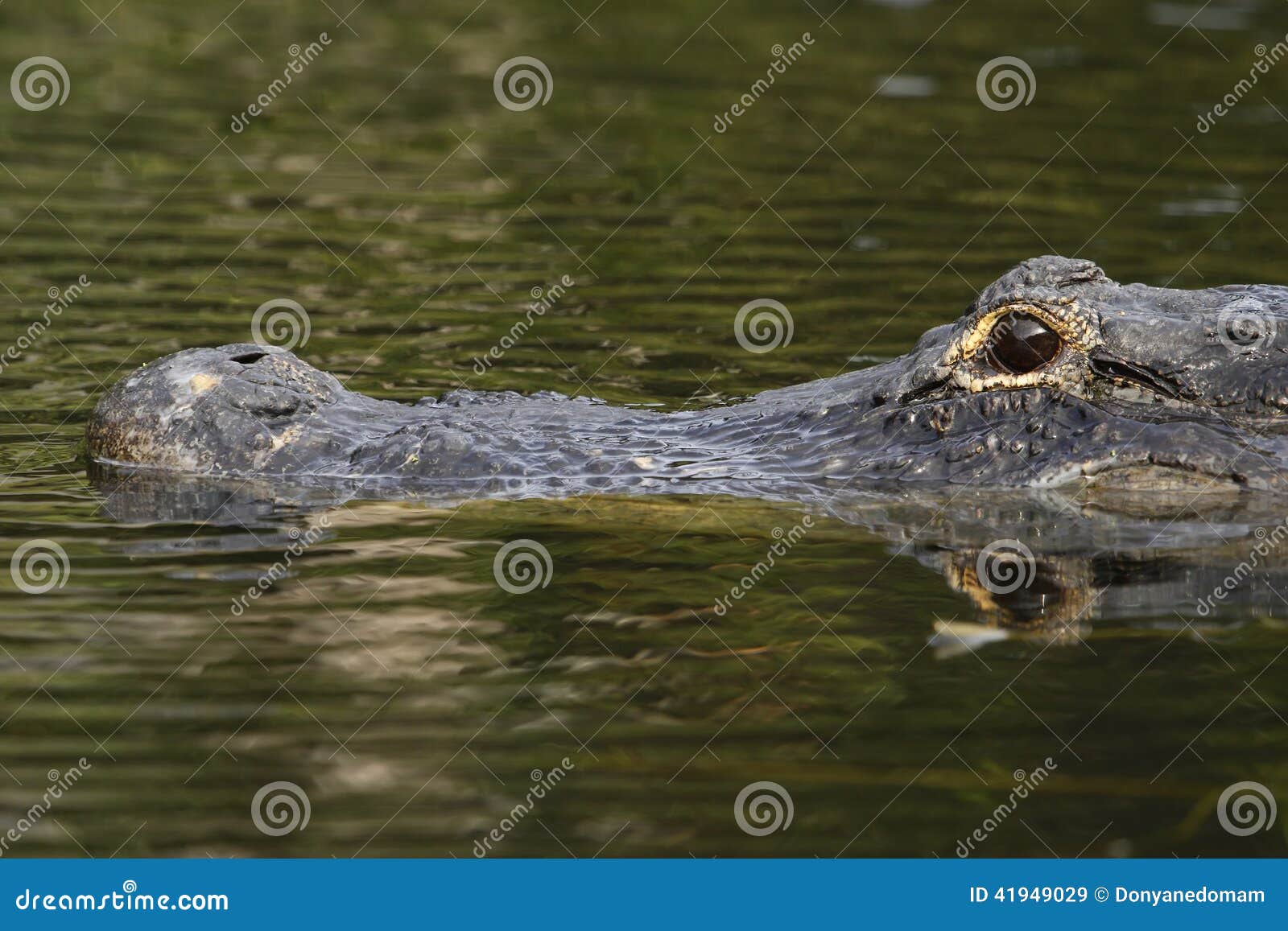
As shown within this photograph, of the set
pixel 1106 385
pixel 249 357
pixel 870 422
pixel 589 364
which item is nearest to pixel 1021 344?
pixel 1106 385

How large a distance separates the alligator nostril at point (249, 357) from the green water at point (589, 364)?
0.67 m

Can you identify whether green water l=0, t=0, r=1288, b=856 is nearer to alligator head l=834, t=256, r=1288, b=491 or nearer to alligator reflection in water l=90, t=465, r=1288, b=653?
alligator reflection in water l=90, t=465, r=1288, b=653

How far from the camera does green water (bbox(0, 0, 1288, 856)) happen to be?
4.65 m

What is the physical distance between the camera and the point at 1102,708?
5.03 meters

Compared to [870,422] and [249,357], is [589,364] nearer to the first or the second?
[249,357]

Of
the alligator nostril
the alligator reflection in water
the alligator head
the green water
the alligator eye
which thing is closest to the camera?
the green water

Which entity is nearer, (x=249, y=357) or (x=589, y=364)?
(x=249, y=357)

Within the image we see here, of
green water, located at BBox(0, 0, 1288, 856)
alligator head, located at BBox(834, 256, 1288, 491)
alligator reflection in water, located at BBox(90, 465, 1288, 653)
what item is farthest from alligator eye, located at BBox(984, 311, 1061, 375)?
A: green water, located at BBox(0, 0, 1288, 856)

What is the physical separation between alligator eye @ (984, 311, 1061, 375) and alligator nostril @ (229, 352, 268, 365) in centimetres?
273

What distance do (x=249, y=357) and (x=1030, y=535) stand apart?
2.99 meters

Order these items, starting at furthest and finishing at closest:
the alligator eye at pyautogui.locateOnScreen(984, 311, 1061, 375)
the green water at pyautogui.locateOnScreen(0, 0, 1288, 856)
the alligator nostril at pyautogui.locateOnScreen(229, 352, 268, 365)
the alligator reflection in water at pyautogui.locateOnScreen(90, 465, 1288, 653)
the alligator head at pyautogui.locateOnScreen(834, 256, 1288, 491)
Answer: the alligator nostril at pyautogui.locateOnScreen(229, 352, 268, 365), the alligator eye at pyautogui.locateOnScreen(984, 311, 1061, 375), the alligator head at pyautogui.locateOnScreen(834, 256, 1288, 491), the alligator reflection in water at pyautogui.locateOnScreen(90, 465, 1288, 653), the green water at pyautogui.locateOnScreen(0, 0, 1288, 856)

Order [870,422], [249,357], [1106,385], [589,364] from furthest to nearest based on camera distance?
1. [589,364]
2. [249,357]
3. [870,422]
4. [1106,385]

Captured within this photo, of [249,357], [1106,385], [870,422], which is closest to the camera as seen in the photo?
[1106,385]

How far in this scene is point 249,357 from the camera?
6805 millimetres
